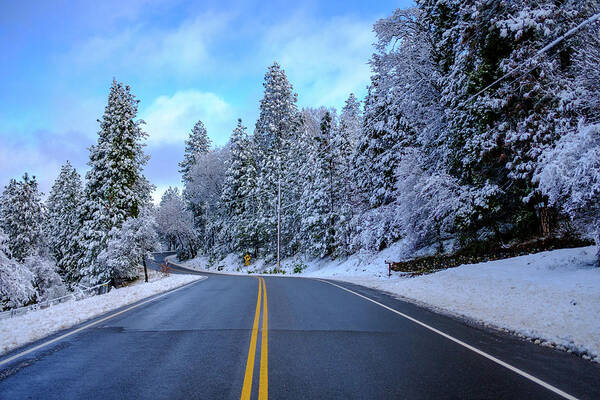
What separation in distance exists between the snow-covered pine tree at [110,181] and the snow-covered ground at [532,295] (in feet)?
74.7

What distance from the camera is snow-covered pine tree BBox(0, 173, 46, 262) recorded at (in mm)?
31328

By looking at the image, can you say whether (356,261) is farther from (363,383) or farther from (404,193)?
(363,383)

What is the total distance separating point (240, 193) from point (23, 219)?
23.2 metres

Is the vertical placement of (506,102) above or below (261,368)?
above

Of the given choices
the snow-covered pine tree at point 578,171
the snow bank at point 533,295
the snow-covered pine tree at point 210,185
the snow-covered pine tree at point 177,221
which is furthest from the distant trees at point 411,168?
the snow-covered pine tree at point 177,221

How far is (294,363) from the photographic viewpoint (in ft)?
17.3

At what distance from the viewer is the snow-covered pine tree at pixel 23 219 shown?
3133 centimetres

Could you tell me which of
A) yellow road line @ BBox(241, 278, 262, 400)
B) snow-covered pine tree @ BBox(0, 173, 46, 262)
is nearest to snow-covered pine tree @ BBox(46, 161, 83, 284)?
snow-covered pine tree @ BBox(0, 173, 46, 262)

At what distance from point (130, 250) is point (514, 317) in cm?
2533

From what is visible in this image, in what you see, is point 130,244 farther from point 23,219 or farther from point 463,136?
point 463,136

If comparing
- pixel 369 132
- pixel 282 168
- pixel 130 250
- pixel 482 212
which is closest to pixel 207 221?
pixel 282 168

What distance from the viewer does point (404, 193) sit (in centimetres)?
2066

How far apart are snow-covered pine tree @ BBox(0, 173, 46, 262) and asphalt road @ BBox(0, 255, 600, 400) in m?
30.4

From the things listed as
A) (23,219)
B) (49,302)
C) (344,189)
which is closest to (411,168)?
(344,189)
